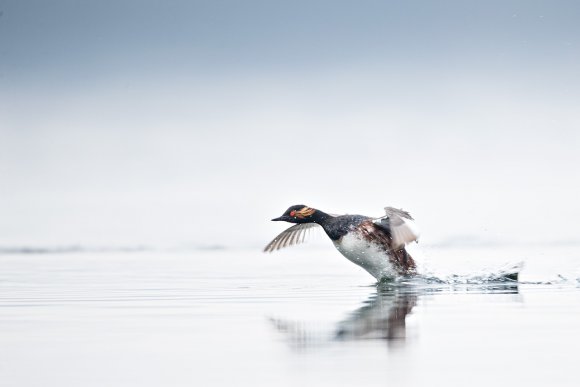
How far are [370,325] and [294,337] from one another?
3.27ft

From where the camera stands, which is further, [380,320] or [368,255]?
[368,255]

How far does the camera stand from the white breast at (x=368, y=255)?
1741 centimetres

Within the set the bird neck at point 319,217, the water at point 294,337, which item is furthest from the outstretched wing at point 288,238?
the water at point 294,337

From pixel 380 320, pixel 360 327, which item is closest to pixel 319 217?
pixel 380 320

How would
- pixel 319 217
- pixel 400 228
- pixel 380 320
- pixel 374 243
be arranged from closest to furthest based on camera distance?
pixel 380 320
pixel 400 228
pixel 374 243
pixel 319 217

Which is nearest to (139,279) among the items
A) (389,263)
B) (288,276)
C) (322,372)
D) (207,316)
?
(288,276)

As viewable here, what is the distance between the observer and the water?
6652 mm

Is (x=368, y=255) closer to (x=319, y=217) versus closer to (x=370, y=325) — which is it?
(x=319, y=217)

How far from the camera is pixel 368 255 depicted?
1745cm

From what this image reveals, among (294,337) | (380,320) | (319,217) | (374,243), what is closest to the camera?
(294,337)

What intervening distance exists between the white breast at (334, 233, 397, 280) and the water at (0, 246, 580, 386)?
7.37 ft

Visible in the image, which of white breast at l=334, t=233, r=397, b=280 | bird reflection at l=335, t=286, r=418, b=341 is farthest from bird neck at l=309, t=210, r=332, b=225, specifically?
bird reflection at l=335, t=286, r=418, b=341

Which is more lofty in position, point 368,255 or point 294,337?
point 368,255

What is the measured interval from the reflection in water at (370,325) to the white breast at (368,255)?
3114 mm
